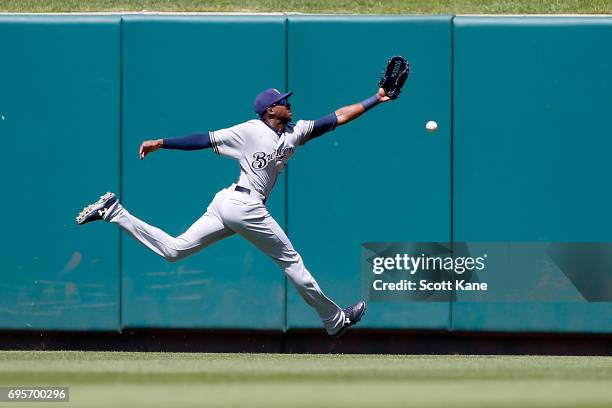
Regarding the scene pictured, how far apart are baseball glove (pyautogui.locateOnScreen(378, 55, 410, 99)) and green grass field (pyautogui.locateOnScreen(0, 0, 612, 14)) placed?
2.17 meters

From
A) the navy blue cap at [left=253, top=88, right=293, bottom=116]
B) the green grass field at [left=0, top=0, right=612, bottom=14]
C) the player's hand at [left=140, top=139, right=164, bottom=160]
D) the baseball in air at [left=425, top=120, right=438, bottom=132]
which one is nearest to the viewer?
the player's hand at [left=140, top=139, right=164, bottom=160]

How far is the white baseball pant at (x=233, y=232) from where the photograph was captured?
881 centimetres

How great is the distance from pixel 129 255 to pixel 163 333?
2.34 ft

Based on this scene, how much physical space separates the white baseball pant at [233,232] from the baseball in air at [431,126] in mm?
1807

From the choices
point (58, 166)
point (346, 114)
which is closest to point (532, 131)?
point (346, 114)

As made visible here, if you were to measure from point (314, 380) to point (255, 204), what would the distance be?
1723mm

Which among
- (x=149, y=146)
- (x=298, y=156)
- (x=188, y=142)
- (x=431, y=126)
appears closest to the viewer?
(x=149, y=146)

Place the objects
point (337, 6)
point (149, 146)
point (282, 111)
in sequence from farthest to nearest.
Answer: point (337, 6), point (282, 111), point (149, 146)

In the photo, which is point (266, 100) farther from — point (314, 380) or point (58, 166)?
point (314, 380)

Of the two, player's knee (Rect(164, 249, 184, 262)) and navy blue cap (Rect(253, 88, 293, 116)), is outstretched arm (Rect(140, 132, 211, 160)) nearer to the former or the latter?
navy blue cap (Rect(253, 88, 293, 116))

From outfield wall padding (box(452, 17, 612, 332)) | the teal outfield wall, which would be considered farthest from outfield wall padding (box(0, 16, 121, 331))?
outfield wall padding (box(452, 17, 612, 332))

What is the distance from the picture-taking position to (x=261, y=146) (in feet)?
29.7

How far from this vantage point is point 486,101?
10227 millimetres

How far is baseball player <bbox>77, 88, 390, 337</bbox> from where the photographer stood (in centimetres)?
882
